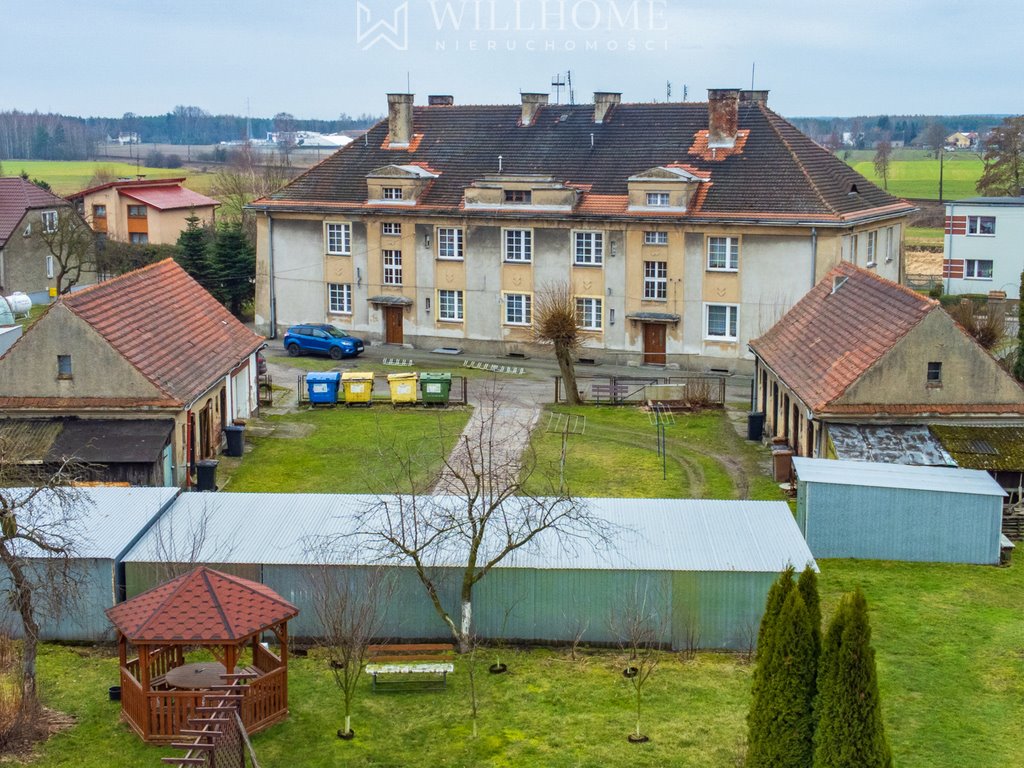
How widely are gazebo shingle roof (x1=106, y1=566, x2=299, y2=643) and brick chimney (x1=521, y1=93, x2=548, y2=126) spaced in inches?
1565

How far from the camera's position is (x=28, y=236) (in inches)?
2857

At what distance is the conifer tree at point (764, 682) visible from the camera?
1852cm

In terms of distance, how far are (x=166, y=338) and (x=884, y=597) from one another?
21.5 m

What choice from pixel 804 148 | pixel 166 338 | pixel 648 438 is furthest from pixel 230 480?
pixel 804 148

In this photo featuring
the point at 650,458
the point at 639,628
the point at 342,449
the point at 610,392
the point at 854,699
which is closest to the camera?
the point at 854,699

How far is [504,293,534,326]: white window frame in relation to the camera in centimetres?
5646

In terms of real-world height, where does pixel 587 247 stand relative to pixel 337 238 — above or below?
below

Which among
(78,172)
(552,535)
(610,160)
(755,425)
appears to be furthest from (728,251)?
(78,172)

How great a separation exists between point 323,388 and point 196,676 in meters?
25.0

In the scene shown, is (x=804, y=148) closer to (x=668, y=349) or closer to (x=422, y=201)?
(x=668, y=349)

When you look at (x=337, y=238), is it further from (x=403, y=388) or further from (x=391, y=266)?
(x=403, y=388)

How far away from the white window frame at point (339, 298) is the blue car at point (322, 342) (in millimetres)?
3036

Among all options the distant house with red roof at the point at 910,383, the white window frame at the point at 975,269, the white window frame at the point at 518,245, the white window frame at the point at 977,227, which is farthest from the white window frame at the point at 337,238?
the white window frame at the point at 975,269

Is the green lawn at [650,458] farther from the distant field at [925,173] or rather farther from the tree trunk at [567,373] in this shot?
the distant field at [925,173]
